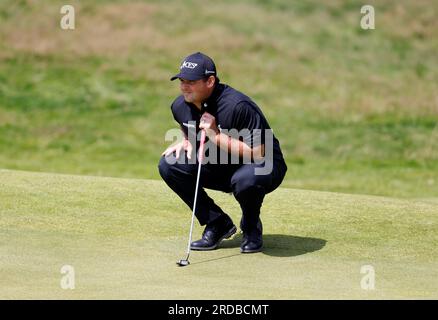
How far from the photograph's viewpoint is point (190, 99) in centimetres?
761

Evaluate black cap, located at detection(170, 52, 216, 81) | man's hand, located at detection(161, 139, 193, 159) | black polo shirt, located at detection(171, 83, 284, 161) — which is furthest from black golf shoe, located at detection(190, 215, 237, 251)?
black cap, located at detection(170, 52, 216, 81)

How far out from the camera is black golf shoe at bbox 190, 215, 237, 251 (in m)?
7.95

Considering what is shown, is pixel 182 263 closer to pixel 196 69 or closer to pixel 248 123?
pixel 248 123

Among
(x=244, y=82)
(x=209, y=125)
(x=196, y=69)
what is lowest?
(x=209, y=125)

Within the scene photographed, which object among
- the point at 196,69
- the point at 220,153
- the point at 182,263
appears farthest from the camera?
the point at 220,153

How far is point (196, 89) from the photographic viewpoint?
24.7 feet

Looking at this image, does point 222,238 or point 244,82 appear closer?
point 222,238

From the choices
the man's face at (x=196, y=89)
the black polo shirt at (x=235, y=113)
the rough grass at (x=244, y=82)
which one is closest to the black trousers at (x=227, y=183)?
the black polo shirt at (x=235, y=113)

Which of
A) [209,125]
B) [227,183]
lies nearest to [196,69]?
[209,125]

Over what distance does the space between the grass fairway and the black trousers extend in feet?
0.98

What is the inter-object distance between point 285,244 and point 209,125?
1345mm

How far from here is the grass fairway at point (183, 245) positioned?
6465mm

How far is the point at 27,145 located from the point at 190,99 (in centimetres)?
1593

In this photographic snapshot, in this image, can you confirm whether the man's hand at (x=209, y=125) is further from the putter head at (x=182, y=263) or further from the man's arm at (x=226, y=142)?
the putter head at (x=182, y=263)
